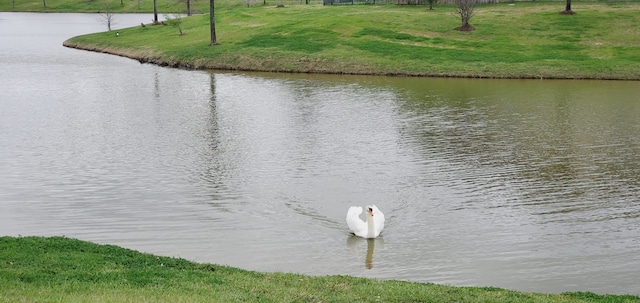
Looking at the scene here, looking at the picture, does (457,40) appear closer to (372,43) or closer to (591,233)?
(372,43)

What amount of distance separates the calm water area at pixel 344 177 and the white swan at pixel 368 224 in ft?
0.91

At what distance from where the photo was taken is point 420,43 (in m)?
62.3

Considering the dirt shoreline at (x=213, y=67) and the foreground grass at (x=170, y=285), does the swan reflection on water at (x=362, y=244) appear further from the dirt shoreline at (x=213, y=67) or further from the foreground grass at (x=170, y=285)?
the dirt shoreline at (x=213, y=67)

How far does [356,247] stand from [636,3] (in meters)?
63.0

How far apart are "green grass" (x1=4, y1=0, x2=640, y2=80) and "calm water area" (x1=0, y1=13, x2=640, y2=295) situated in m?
8.05

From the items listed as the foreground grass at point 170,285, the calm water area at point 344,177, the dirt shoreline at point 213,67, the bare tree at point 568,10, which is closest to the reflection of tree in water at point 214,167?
the calm water area at point 344,177

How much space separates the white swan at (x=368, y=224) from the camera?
1905cm

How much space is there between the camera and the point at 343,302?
12977 millimetres

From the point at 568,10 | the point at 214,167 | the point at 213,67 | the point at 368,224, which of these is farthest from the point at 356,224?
the point at 568,10

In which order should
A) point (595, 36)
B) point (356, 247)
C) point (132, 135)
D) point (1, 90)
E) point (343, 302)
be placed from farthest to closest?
point (595, 36) → point (1, 90) → point (132, 135) → point (356, 247) → point (343, 302)

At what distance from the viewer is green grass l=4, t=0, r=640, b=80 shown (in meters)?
55.3

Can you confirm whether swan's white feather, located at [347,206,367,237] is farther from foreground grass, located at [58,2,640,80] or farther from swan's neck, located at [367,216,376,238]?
foreground grass, located at [58,2,640,80]

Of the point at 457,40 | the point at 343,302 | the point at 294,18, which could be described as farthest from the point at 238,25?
the point at 343,302

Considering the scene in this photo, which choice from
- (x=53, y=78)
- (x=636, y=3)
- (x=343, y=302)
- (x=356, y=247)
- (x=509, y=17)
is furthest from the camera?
(x=636, y=3)
